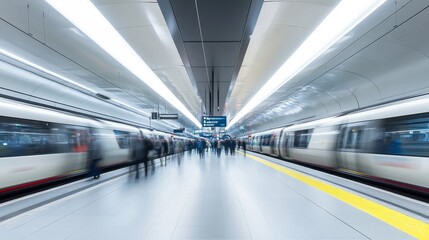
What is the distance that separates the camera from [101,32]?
233 inches

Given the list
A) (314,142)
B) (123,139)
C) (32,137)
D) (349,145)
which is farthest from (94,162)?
(314,142)

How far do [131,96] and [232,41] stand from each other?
10429mm

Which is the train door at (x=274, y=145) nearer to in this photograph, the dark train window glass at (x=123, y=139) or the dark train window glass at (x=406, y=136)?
the dark train window glass at (x=123, y=139)

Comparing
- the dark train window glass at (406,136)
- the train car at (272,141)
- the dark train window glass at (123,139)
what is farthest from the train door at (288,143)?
the dark train window glass at (123,139)

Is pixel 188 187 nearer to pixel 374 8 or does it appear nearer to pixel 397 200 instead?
pixel 397 200

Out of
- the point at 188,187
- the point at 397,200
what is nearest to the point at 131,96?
the point at 188,187

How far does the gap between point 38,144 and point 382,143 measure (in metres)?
10.4

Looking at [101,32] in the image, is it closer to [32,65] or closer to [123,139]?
[32,65]

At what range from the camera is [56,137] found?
8445mm

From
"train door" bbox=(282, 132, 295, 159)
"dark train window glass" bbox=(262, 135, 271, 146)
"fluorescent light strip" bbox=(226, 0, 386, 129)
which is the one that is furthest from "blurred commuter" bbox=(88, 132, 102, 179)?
"dark train window glass" bbox=(262, 135, 271, 146)

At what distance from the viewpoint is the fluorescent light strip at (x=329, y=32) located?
5.10 metres

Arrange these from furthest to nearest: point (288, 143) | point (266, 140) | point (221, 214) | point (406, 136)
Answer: point (266, 140) < point (288, 143) < point (406, 136) < point (221, 214)

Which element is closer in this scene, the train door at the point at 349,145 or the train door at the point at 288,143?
the train door at the point at 349,145

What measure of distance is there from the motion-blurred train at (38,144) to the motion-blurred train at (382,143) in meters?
10.1
